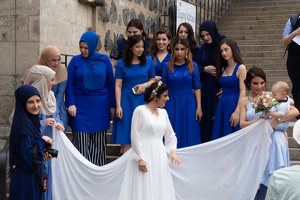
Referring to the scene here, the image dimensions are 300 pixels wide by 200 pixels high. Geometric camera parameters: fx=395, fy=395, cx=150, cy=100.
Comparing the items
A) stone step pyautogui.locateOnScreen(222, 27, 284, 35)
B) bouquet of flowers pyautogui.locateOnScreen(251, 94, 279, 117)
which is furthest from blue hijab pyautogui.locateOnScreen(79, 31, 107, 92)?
stone step pyautogui.locateOnScreen(222, 27, 284, 35)

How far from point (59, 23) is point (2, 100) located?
1.48m

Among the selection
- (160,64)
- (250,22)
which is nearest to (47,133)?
(160,64)

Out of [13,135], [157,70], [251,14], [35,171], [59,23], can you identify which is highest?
[251,14]

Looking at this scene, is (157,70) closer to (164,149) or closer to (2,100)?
(164,149)

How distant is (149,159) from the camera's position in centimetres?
380

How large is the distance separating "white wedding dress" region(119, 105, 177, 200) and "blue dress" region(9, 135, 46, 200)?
871 mm

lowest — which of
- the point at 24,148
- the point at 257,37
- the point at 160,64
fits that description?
the point at 24,148

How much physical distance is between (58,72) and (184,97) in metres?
1.57

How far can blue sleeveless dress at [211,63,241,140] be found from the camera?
4711mm

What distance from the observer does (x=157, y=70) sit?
17.4ft

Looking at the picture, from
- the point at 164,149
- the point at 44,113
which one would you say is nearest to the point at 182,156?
the point at 164,149

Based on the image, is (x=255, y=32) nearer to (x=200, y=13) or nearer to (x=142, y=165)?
(x=200, y=13)

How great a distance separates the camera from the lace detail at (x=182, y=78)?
4926 mm

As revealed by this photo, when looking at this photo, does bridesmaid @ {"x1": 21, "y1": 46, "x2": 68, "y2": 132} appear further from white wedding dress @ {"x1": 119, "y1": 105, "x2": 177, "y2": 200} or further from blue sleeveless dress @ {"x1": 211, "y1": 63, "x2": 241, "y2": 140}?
blue sleeveless dress @ {"x1": 211, "y1": 63, "x2": 241, "y2": 140}
